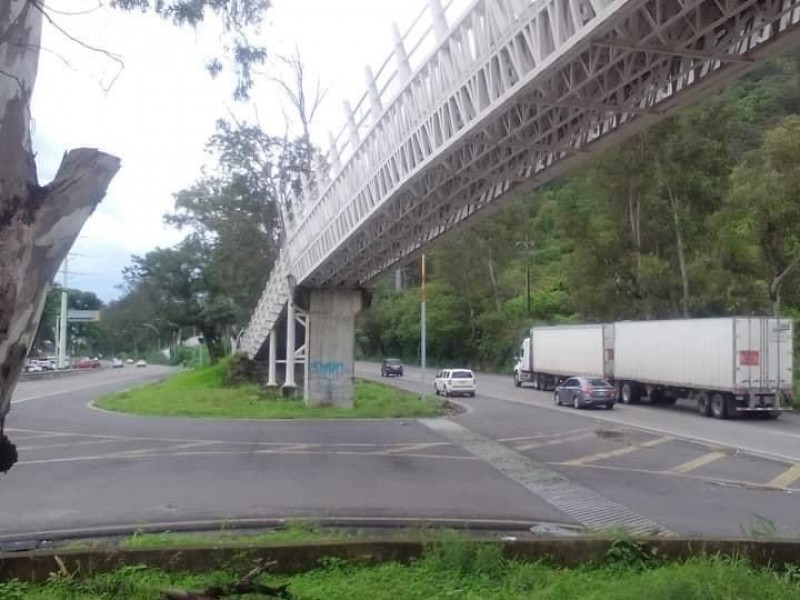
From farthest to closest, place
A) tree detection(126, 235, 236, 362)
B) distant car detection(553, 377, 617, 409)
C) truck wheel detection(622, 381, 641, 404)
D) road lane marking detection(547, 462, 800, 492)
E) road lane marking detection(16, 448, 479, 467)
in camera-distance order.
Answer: tree detection(126, 235, 236, 362) → truck wheel detection(622, 381, 641, 404) → distant car detection(553, 377, 617, 409) → road lane marking detection(16, 448, 479, 467) → road lane marking detection(547, 462, 800, 492)

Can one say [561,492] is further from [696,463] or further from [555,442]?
[555,442]

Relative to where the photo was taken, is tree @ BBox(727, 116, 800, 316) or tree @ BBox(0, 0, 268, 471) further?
tree @ BBox(727, 116, 800, 316)

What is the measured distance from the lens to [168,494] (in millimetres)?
14523

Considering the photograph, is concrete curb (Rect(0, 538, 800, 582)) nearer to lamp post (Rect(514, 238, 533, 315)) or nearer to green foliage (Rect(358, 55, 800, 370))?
green foliage (Rect(358, 55, 800, 370))

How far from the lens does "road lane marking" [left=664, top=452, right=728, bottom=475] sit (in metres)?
17.8

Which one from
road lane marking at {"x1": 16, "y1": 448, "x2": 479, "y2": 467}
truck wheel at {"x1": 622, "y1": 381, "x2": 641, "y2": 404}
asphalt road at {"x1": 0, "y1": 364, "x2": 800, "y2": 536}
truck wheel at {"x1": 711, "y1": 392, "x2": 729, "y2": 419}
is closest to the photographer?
asphalt road at {"x1": 0, "y1": 364, "x2": 800, "y2": 536}

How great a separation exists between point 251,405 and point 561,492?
21972 millimetres

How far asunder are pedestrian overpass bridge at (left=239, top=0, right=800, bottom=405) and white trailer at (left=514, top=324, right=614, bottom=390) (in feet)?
57.0

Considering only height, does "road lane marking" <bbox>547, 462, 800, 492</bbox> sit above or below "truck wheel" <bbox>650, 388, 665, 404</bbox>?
below

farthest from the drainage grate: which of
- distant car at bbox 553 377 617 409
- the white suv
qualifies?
the white suv

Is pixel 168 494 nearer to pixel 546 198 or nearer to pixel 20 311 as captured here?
pixel 20 311

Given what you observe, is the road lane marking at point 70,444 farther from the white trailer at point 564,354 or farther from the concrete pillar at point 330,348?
the white trailer at point 564,354

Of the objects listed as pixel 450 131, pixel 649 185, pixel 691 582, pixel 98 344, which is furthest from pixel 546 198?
pixel 98 344

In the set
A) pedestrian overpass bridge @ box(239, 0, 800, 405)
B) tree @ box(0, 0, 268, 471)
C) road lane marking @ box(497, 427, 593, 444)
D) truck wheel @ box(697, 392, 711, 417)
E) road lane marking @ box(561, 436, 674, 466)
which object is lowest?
road lane marking @ box(497, 427, 593, 444)
